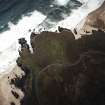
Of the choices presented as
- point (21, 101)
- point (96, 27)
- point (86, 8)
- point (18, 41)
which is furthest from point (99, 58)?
point (86, 8)

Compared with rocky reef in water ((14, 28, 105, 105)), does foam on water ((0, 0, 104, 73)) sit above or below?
below

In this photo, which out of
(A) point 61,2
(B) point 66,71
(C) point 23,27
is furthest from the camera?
(A) point 61,2

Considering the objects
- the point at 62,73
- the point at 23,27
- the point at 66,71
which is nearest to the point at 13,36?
the point at 23,27

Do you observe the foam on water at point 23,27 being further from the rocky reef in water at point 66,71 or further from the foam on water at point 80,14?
the rocky reef in water at point 66,71

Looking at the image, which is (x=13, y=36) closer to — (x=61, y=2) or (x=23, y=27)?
(x=23, y=27)

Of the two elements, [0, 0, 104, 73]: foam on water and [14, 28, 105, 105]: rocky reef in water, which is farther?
[0, 0, 104, 73]: foam on water

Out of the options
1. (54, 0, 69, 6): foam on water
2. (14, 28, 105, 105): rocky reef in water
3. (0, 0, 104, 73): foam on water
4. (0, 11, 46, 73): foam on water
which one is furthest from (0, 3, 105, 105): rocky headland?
(54, 0, 69, 6): foam on water

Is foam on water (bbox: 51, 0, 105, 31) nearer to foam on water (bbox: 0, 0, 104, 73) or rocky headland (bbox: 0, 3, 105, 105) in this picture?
foam on water (bbox: 0, 0, 104, 73)
